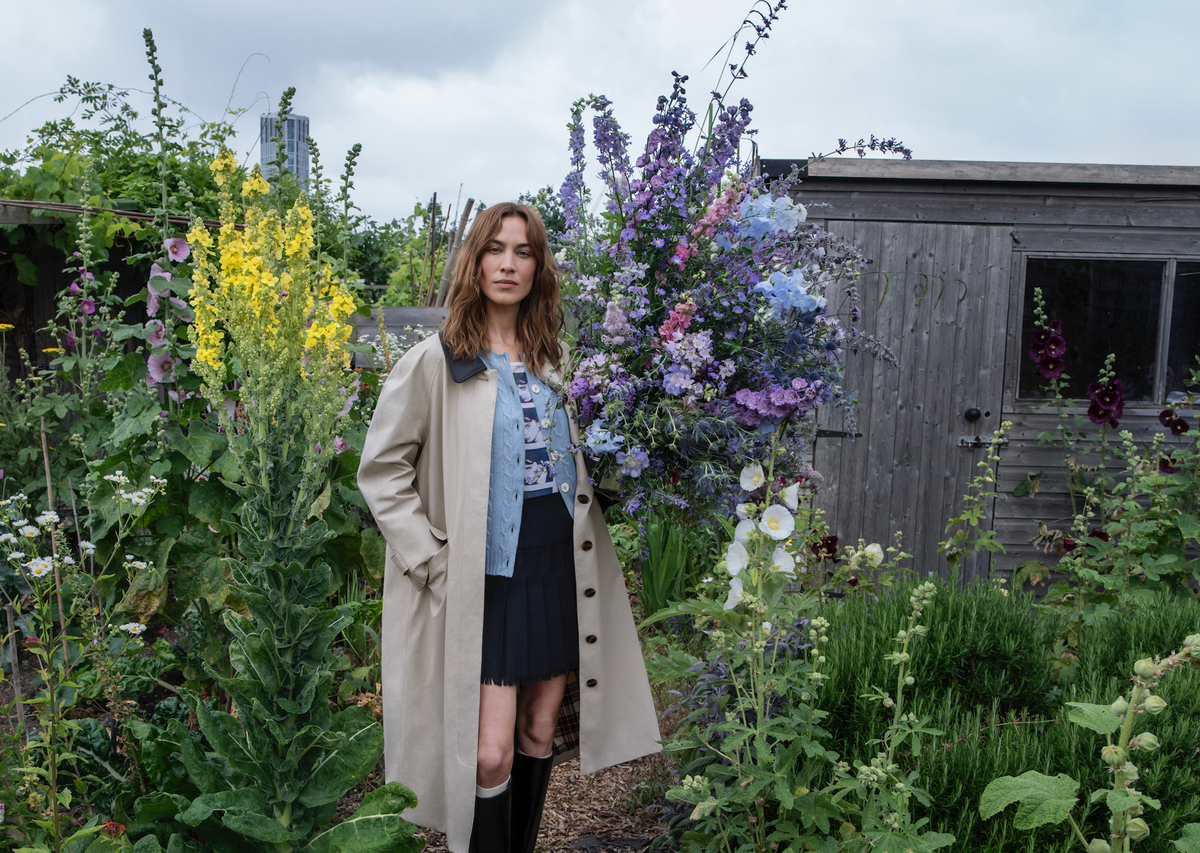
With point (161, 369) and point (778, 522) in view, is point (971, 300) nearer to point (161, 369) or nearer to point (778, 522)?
point (778, 522)

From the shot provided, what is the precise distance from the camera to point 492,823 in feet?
7.33

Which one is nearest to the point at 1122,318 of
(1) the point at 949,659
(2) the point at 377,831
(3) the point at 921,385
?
(3) the point at 921,385

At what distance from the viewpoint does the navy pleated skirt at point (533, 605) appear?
222 centimetres

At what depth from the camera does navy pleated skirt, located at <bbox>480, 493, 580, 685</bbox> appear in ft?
7.27

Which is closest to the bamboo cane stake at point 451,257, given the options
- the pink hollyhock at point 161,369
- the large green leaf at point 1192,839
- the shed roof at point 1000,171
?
the shed roof at point 1000,171

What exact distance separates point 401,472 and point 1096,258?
4.87 meters

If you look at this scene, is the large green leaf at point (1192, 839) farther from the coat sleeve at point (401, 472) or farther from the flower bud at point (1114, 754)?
the coat sleeve at point (401, 472)

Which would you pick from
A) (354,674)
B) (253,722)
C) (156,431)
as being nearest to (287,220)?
(253,722)

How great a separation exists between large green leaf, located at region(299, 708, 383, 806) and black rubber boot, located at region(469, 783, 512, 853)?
40 cm

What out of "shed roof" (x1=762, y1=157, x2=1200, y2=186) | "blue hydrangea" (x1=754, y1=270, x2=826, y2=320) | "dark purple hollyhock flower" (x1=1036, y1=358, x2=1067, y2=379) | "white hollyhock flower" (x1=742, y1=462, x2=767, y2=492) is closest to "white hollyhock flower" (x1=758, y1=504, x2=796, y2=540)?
"white hollyhock flower" (x1=742, y1=462, x2=767, y2=492)

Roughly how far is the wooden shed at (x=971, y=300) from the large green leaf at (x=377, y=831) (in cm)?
366

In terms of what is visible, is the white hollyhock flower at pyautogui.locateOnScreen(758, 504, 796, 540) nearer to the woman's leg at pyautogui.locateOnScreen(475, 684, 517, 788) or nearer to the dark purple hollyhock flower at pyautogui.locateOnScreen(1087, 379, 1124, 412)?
the woman's leg at pyautogui.locateOnScreen(475, 684, 517, 788)

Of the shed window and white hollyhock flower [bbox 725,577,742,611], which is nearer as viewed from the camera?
white hollyhock flower [bbox 725,577,742,611]

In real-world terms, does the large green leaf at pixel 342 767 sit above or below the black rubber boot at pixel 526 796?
above
